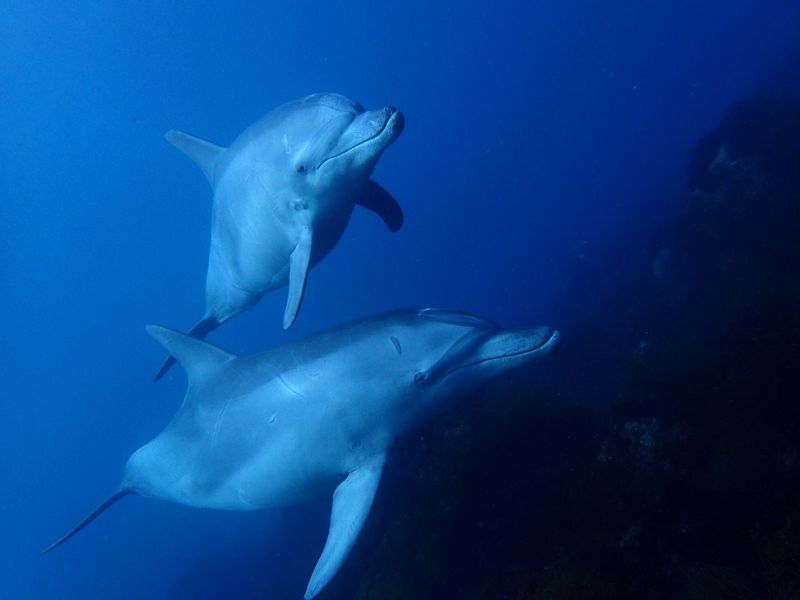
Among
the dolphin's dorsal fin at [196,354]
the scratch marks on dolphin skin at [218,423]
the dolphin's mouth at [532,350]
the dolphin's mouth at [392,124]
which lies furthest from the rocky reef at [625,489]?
the dolphin's mouth at [392,124]

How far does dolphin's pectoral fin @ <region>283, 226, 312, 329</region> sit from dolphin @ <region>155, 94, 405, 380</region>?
0.04 ft

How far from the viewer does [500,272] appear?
37.8 metres

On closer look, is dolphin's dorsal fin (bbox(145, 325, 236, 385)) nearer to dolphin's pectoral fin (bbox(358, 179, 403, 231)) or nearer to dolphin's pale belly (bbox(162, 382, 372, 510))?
dolphin's pale belly (bbox(162, 382, 372, 510))

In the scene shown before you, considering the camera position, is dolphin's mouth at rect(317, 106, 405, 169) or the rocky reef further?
the rocky reef

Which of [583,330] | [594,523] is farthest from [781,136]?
[594,523]

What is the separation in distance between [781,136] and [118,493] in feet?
50.9

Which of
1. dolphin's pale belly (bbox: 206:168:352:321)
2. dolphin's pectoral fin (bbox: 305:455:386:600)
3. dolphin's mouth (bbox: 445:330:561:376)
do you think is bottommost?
dolphin's pectoral fin (bbox: 305:455:386:600)

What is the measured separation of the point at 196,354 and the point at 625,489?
197 inches

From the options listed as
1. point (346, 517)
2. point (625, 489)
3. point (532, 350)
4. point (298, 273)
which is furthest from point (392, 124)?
point (625, 489)

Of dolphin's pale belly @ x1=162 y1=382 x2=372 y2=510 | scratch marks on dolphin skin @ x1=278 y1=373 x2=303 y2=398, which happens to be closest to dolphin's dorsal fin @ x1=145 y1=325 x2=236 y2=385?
dolphin's pale belly @ x1=162 y1=382 x2=372 y2=510

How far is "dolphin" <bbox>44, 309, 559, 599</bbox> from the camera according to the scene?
19.1ft

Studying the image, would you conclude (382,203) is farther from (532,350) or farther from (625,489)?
(625,489)

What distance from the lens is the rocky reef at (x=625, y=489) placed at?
5.51 meters

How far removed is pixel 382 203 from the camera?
8172 millimetres
